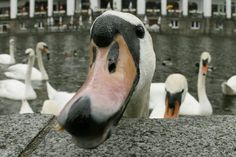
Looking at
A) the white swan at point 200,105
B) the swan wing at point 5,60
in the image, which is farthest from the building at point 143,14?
the white swan at point 200,105

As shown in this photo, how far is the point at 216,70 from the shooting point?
2670 centimetres

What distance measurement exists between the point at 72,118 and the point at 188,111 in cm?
1143

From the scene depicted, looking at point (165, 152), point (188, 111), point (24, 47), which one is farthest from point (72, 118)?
point (24, 47)

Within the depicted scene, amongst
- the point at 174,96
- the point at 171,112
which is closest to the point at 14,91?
the point at 174,96

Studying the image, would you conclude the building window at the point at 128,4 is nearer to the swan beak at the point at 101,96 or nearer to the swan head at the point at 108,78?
the swan head at the point at 108,78

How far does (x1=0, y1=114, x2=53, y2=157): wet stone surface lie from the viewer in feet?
9.87

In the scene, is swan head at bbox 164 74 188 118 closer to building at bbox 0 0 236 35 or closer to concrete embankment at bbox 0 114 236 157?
concrete embankment at bbox 0 114 236 157

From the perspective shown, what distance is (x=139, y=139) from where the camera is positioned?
3.05 metres

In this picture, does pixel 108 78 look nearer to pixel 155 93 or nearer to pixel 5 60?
pixel 155 93

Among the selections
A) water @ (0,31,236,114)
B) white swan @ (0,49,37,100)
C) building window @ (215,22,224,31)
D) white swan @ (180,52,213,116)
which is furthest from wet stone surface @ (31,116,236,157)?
building window @ (215,22,224,31)

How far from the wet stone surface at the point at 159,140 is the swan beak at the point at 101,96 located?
0.50 meters

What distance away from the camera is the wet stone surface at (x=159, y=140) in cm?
288

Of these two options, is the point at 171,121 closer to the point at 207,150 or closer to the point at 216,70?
the point at 207,150

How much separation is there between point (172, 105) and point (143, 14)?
54.9 meters
